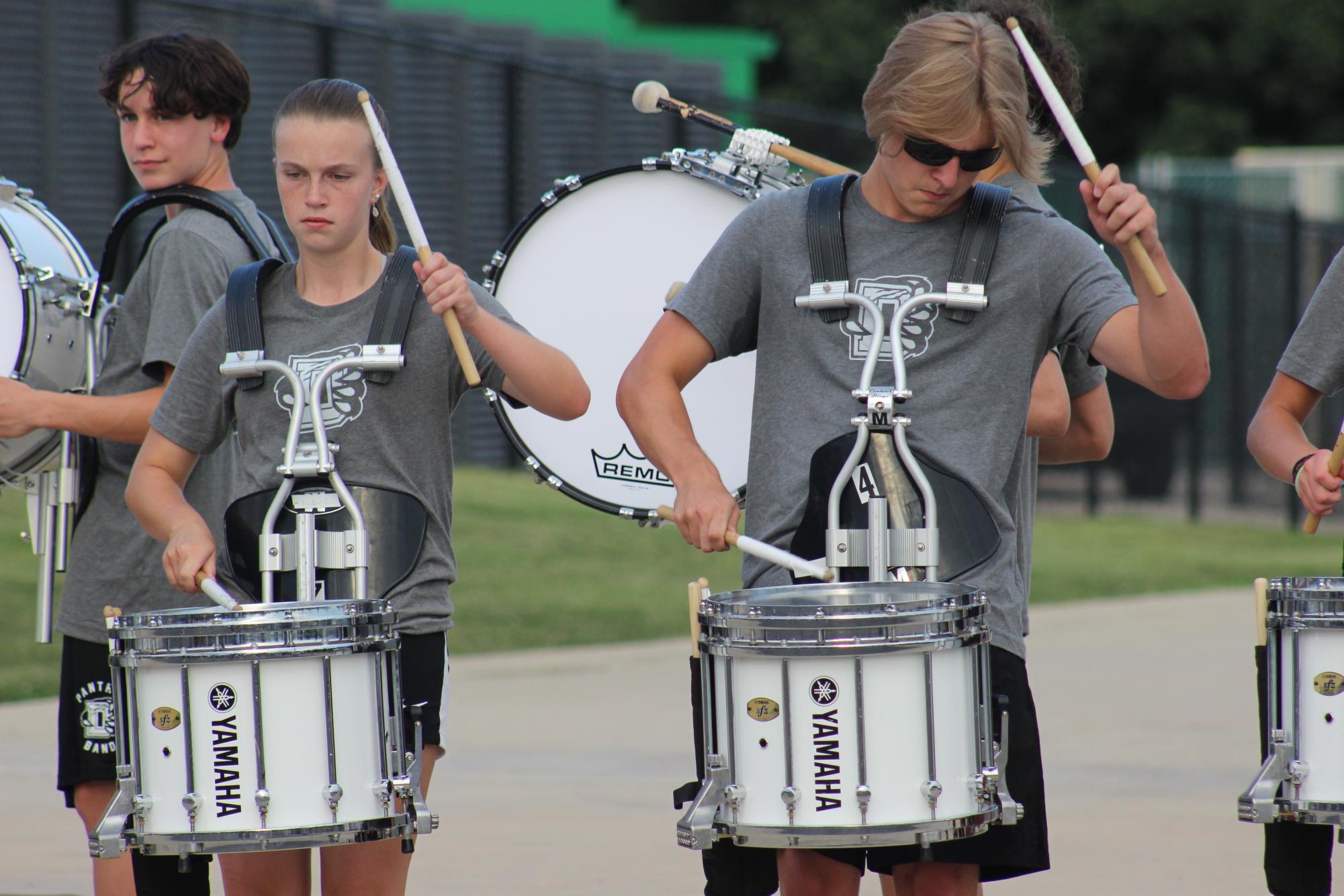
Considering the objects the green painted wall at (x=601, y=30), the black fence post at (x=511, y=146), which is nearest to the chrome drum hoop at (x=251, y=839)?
→ the black fence post at (x=511, y=146)

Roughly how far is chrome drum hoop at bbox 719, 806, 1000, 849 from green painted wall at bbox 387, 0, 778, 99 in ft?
47.7

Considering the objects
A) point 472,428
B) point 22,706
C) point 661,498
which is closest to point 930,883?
point 661,498

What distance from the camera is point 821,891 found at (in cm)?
305

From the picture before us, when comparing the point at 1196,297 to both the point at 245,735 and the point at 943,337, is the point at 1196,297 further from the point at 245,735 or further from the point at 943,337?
the point at 245,735

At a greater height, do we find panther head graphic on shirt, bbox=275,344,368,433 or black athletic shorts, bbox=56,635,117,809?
panther head graphic on shirt, bbox=275,344,368,433

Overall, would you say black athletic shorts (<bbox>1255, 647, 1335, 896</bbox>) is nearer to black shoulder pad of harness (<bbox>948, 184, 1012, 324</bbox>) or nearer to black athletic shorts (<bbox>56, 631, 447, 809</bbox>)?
black shoulder pad of harness (<bbox>948, 184, 1012, 324</bbox>)

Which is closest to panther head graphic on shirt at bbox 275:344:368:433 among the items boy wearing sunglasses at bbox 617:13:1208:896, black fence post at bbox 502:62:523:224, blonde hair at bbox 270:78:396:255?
blonde hair at bbox 270:78:396:255

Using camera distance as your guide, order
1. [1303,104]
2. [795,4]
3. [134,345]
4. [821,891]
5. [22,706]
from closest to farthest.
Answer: [821,891], [134,345], [22,706], [1303,104], [795,4]

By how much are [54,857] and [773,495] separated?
2.78 m

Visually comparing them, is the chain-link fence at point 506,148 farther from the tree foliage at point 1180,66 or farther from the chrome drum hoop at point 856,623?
the tree foliage at point 1180,66

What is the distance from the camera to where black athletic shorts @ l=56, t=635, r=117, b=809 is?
3.64 meters

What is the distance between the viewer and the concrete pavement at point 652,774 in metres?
4.90

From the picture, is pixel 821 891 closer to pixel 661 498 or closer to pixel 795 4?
pixel 661 498

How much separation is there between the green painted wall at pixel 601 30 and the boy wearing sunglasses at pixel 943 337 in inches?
551
